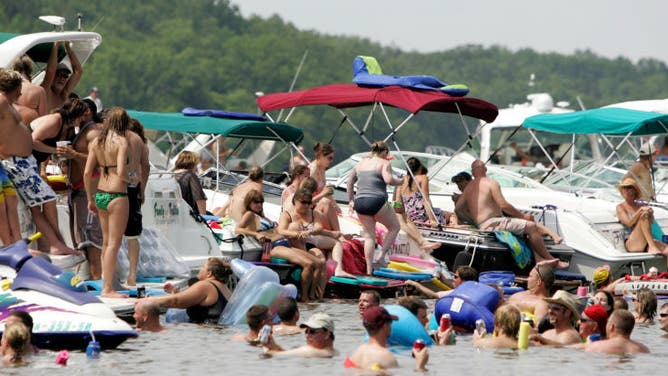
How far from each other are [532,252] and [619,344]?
6217 mm

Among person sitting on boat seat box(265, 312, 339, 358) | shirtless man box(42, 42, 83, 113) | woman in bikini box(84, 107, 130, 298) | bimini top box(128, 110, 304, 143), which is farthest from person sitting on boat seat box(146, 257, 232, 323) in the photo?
bimini top box(128, 110, 304, 143)

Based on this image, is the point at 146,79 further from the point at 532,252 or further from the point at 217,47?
the point at 532,252

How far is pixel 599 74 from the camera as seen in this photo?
14075cm

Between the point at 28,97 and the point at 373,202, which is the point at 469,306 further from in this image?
the point at 28,97

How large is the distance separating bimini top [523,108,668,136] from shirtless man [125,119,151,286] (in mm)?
9763

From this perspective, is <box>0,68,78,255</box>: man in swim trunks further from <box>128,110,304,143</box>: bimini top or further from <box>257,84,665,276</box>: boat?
<box>128,110,304,143</box>: bimini top

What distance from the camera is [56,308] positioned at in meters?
11.3

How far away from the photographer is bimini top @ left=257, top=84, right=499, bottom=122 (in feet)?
62.3

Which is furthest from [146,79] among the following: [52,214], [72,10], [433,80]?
[52,214]

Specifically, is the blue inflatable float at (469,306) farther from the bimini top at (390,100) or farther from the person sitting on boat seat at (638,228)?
the person sitting on boat seat at (638,228)

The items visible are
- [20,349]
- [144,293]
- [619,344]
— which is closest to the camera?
[20,349]

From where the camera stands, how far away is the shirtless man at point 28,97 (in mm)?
13930

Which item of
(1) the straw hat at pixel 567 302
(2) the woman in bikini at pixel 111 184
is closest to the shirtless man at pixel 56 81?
(2) the woman in bikini at pixel 111 184

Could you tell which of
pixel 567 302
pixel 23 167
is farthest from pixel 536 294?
pixel 23 167
